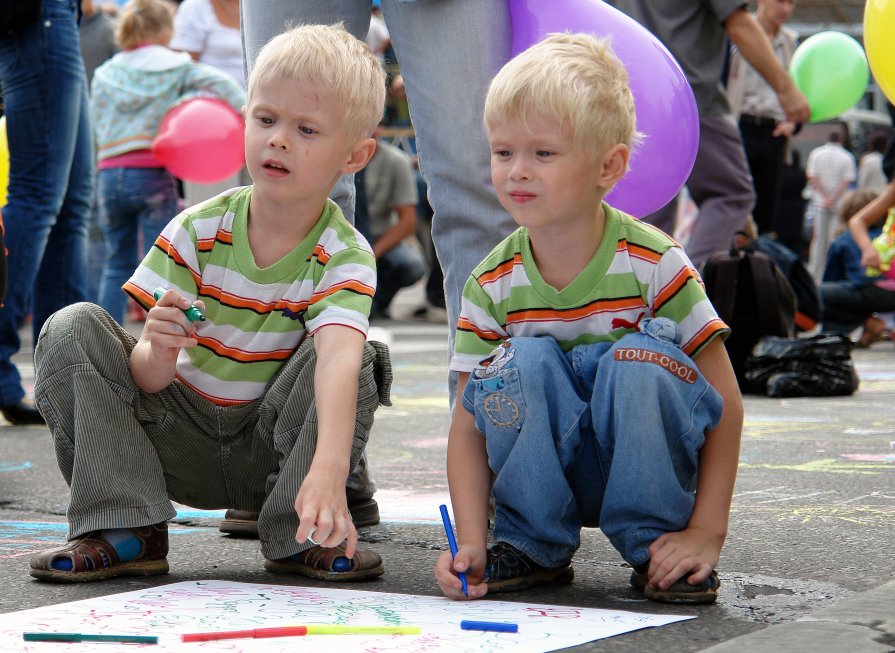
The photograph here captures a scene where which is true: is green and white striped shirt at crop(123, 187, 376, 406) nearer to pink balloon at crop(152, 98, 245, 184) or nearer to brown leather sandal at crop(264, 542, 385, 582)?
brown leather sandal at crop(264, 542, 385, 582)

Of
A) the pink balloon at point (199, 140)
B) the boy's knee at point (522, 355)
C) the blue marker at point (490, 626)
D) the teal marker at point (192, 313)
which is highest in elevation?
the pink balloon at point (199, 140)

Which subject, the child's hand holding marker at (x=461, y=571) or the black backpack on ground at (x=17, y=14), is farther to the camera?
the black backpack on ground at (x=17, y=14)

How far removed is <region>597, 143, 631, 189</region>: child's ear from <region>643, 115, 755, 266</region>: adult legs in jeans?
2936 mm

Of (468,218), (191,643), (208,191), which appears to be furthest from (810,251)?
(191,643)

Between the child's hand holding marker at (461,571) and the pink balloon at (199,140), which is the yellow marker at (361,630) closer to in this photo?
the child's hand holding marker at (461,571)

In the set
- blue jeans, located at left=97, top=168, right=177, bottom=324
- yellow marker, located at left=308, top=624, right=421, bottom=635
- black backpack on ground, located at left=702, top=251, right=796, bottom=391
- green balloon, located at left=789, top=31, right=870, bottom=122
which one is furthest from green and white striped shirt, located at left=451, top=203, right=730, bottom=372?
green balloon, located at left=789, top=31, right=870, bottom=122

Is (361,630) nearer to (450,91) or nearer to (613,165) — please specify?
(613,165)

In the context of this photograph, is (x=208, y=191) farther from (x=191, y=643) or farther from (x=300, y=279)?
(x=191, y=643)

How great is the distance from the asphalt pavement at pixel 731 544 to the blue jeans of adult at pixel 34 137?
0.37m

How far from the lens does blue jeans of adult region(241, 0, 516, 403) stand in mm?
2672

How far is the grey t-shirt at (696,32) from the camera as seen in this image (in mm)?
5117

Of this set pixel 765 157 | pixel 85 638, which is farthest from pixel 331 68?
pixel 765 157

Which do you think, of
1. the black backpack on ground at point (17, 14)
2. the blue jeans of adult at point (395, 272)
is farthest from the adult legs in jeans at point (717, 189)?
the blue jeans of adult at point (395, 272)

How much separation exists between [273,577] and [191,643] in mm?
528
